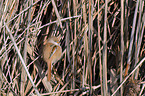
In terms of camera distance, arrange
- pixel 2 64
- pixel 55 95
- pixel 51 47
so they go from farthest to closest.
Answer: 1. pixel 2 64
2. pixel 55 95
3. pixel 51 47

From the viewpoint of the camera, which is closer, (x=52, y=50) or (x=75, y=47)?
(x=52, y=50)

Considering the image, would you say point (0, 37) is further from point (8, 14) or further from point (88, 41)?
point (88, 41)

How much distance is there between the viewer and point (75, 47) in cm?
102

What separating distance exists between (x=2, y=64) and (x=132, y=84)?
2.63ft

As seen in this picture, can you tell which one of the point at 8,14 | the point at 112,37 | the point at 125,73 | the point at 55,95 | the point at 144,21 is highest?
the point at 8,14

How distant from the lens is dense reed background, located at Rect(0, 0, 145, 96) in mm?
959

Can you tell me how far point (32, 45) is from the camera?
113 cm

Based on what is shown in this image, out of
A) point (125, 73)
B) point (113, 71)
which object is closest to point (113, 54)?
point (113, 71)

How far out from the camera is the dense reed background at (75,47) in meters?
0.96

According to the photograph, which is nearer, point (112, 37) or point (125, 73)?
point (125, 73)

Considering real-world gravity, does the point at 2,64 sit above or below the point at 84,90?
above

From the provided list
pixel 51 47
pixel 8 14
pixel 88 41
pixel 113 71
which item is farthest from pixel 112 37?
pixel 8 14

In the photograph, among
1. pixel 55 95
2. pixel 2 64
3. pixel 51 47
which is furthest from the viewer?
pixel 2 64

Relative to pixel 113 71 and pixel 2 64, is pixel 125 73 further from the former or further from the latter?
pixel 2 64
